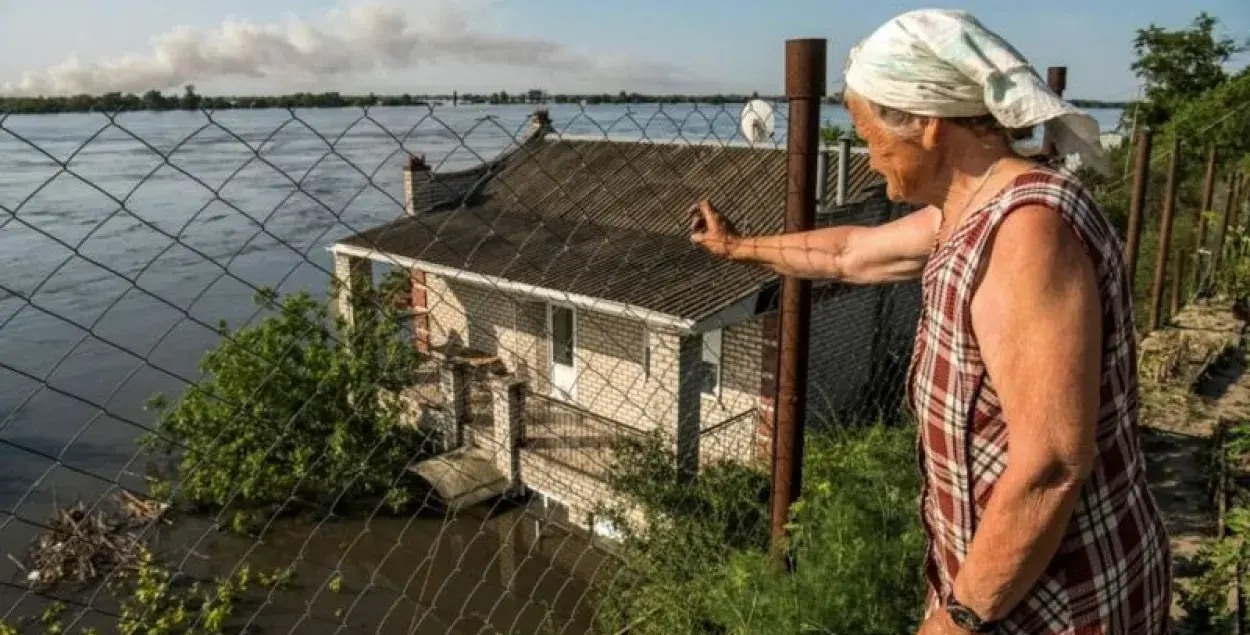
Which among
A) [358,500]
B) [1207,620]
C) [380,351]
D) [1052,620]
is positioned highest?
[1052,620]

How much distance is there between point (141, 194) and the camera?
2286 centimetres

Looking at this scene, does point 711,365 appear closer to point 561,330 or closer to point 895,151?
point 561,330

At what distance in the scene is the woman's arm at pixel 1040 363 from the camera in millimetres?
1104

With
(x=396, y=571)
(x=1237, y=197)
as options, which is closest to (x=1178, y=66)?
(x=1237, y=197)

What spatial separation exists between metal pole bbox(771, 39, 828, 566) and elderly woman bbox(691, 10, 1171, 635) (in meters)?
0.80

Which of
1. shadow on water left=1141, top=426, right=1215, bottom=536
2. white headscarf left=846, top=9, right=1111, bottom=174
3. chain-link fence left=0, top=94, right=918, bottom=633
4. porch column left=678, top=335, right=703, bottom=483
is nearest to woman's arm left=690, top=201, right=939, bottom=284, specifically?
white headscarf left=846, top=9, right=1111, bottom=174

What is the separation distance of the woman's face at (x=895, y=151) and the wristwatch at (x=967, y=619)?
2.09ft

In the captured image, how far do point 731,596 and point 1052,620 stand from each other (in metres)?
1.45

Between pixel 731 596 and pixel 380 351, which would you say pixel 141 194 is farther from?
pixel 731 596

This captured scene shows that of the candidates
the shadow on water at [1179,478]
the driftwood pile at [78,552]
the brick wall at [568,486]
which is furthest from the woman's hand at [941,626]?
the driftwood pile at [78,552]

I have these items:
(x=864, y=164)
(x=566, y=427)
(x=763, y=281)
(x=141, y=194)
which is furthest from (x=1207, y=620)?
(x=141, y=194)

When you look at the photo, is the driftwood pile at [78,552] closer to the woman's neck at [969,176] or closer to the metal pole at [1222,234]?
the woman's neck at [969,176]

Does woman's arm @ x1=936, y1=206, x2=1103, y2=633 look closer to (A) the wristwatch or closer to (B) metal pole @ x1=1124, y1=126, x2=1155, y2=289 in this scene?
(A) the wristwatch

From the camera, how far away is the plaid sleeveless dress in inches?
46.9
